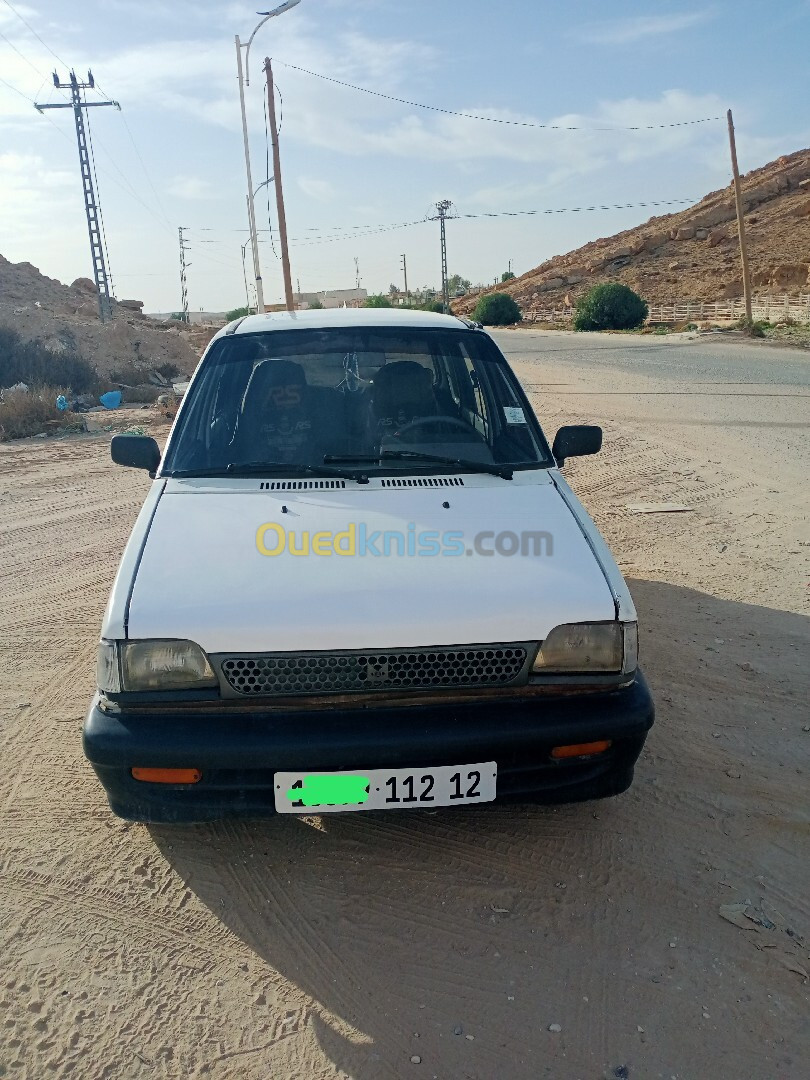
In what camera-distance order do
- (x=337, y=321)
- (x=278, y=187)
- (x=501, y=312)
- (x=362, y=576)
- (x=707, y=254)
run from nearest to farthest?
(x=362, y=576) < (x=337, y=321) < (x=278, y=187) < (x=501, y=312) < (x=707, y=254)

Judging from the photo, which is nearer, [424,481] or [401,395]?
[424,481]

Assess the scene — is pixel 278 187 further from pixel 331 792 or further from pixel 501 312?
pixel 501 312

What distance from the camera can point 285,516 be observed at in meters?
3.11

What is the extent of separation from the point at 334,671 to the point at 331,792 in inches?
14.1

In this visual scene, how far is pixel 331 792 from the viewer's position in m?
2.54

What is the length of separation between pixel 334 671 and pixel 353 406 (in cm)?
155

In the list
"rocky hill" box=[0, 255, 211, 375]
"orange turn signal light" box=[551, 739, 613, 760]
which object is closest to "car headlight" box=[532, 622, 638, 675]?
"orange turn signal light" box=[551, 739, 613, 760]

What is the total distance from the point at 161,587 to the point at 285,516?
1.89 feet

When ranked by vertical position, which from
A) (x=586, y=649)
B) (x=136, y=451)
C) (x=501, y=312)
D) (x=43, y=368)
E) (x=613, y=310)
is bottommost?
(x=586, y=649)

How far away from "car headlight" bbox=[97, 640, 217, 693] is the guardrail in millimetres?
36252

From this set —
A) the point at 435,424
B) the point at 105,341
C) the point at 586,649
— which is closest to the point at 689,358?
the point at 105,341

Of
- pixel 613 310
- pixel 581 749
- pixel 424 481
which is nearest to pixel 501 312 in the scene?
pixel 613 310

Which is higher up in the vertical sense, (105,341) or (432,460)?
(105,341)

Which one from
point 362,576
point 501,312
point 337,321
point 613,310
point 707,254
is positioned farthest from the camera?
point 707,254
